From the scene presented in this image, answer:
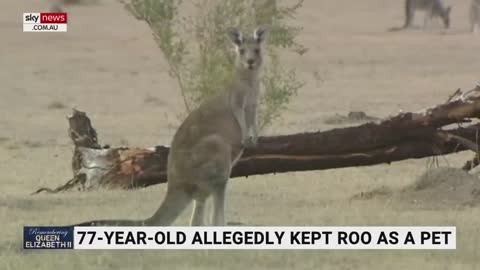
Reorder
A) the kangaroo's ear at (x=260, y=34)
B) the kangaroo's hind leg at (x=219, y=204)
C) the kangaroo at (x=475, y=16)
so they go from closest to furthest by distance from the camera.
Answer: the kangaroo's hind leg at (x=219, y=204) < the kangaroo's ear at (x=260, y=34) < the kangaroo at (x=475, y=16)

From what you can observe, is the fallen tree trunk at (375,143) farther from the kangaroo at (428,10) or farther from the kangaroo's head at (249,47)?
the kangaroo at (428,10)

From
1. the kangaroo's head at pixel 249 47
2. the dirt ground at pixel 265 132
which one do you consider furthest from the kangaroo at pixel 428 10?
the kangaroo's head at pixel 249 47

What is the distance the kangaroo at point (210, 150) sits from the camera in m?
9.61

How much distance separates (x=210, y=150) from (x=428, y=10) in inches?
1446

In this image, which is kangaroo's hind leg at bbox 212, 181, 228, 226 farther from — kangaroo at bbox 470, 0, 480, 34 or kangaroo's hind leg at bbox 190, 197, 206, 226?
kangaroo at bbox 470, 0, 480, 34

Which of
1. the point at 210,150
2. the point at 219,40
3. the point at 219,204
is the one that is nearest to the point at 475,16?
the point at 219,40

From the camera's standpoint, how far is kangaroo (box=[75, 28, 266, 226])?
9609 mm

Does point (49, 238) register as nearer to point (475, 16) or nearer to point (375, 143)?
point (375, 143)

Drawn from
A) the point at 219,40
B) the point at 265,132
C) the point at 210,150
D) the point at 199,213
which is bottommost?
the point at 265,132

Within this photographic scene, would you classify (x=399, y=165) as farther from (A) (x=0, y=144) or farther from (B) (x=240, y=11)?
(A) (x=0, y=144)

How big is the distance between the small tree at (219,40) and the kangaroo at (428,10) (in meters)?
26.8

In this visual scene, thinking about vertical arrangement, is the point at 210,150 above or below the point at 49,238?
above

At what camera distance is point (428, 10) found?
45.6 meters

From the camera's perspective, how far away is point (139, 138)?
63.7 ft
